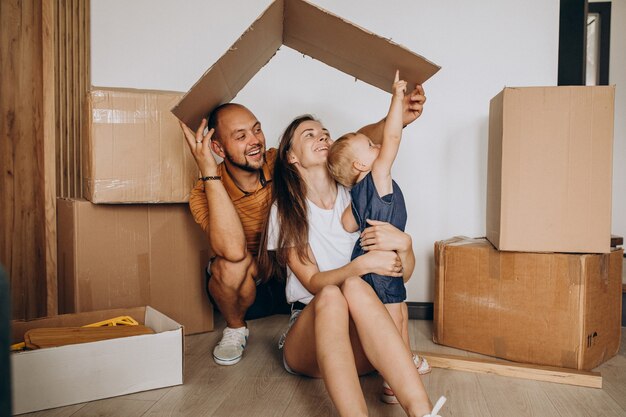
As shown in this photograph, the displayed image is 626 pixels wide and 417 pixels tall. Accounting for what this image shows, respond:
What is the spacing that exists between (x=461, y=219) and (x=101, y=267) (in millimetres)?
1409

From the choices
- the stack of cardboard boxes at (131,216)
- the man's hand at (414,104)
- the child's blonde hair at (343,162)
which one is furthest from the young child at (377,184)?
the stack of cardboard boxes at (131,216)

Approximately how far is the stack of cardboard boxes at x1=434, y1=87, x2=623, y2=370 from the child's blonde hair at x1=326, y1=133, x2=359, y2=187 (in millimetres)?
488

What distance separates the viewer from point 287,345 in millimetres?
1501

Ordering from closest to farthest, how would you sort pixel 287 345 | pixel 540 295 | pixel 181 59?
pixel 287 345 < pixel 540 295 < pixel 181 59

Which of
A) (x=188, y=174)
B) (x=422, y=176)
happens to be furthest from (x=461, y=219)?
(x=188, y=174)

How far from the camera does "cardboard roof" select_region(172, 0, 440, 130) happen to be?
4.38 feet

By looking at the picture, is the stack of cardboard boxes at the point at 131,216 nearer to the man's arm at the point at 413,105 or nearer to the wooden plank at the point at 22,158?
the wooden plank at the point at 22,158

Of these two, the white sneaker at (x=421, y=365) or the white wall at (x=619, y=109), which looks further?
the white wall at (x=619, y=109)

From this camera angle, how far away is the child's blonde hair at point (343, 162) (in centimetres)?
150

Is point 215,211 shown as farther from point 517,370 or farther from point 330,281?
point 517,370

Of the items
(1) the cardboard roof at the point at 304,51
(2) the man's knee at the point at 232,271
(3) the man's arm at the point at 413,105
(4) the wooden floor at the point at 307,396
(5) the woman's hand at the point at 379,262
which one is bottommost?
(4) the wooden floor at the point at 307,396

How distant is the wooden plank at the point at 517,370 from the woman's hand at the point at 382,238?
0.44 meters

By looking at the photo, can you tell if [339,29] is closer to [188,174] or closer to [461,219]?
[188,174]

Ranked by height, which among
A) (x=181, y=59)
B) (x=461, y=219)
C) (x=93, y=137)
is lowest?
(x=461, y=219)
